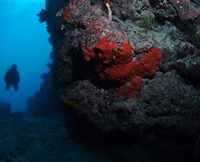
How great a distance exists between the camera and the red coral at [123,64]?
484 centimetres

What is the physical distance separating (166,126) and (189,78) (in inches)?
52.5

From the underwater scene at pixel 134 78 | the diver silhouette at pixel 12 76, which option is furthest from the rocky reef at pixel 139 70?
the diver silhouette at pixel 12 76

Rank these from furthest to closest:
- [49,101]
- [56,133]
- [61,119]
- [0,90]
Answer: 1. [0,90]
2. [49,101]
3. [61,119]
4. [56,133]

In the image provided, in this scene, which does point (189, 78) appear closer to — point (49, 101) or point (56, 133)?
point (56, 133)

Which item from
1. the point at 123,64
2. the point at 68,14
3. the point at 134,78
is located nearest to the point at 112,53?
the point at 123,64

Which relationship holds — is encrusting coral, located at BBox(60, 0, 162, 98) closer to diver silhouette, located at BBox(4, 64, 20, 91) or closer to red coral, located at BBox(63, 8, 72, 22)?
red coral, located at BBox(63, 8, 72, 22)

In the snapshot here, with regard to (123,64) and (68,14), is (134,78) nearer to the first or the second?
(123,64)

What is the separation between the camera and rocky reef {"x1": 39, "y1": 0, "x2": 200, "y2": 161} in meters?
5.14

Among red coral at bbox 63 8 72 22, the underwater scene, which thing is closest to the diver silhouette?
the underwater scene

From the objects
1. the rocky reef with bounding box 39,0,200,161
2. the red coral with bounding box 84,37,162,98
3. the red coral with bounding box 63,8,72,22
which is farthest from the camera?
the red coral with bounding box 63,8,72,22

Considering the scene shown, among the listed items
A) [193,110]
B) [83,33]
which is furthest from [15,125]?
[193,110]

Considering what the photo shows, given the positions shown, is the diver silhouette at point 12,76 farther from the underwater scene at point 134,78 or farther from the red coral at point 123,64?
the red coral at point 123,64

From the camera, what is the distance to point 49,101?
1638cm

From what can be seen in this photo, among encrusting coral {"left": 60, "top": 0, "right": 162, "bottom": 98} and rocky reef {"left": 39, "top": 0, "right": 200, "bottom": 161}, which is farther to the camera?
rocky reef {"left": 39, "top": 0, "right": 200, "bottom": 161}
